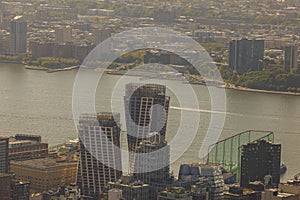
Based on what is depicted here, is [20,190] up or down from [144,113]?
down

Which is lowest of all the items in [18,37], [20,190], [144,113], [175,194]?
[18,37]

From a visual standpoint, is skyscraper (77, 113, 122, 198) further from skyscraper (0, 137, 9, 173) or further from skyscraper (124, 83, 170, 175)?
skyscraper (0, 137, 9, 173)

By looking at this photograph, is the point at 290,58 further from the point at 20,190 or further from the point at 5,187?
the point at 5,187

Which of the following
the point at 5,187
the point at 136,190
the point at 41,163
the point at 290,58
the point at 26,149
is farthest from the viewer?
the point at 290,58

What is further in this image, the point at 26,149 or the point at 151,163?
the point at 26,149

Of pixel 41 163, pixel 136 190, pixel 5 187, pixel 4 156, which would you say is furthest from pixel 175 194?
pixel 41 163

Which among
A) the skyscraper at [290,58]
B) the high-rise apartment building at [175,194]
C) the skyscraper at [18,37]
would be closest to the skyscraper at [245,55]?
the skyscraper at [290,58]

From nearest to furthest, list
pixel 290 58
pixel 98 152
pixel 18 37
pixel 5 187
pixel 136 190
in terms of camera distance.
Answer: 1. pixel 136 190
2. pixel 5 187
3. pixel 98 152
4. pixel 290 58
5. pixel 18 37
